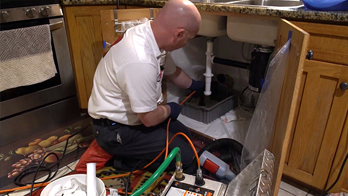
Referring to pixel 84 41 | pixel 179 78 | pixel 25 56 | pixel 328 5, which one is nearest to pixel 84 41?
pixel 84 41

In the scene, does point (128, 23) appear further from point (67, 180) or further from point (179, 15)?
point (67, 180)

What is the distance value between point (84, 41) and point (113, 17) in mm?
379

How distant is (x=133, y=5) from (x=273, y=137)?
1.17m

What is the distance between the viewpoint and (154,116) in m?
1.22

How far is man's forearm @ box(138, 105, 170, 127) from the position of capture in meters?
1.19

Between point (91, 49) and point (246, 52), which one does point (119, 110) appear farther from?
point (246, 52)

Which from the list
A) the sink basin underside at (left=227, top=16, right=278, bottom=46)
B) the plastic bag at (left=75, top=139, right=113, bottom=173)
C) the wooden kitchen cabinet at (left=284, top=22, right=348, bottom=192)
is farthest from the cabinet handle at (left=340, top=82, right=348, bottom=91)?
the plastic bag at (left=75, top=139, right=113, bottom=173)

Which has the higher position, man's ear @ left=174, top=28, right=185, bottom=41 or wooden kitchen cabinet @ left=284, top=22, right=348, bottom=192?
man's ear @ left=174, top=28, right=185, bottom=41

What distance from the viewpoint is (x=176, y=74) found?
157cm

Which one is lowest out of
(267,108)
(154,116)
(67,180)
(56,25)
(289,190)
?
(289,190)

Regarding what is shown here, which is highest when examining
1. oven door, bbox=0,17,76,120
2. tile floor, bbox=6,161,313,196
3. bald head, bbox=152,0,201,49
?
bald head, bbox=152,0,201,49

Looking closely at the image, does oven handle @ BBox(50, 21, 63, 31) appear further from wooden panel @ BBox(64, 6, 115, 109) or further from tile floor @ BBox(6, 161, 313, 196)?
tile floor @ BBox(6, 161, 313, 196)

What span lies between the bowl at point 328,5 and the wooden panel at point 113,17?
2.70 ft

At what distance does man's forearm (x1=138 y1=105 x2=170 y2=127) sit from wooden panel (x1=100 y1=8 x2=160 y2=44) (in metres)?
0.54
